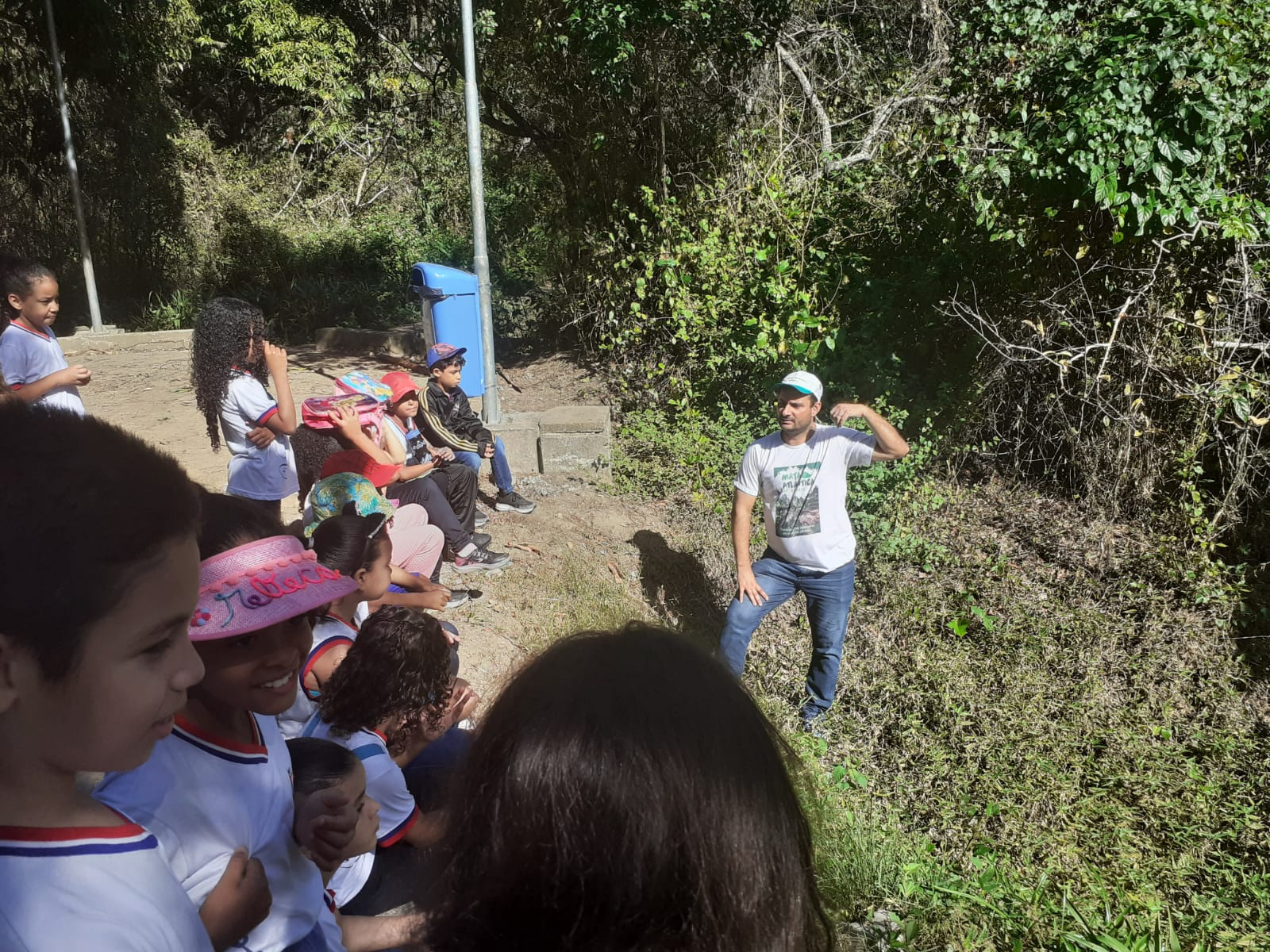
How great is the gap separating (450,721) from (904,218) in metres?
6.16

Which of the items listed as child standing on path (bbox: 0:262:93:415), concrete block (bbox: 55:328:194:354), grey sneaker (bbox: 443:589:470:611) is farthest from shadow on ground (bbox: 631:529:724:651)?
concrete block (bbox: 55:328:194:354)

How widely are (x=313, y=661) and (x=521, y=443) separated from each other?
189 inches

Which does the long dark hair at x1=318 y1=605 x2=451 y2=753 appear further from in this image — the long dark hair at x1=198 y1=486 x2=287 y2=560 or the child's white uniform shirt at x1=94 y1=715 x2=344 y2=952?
the child's white uniform shirt at x1=94 y1=715 x2=344 y2=952

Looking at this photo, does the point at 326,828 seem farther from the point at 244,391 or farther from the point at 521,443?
the point at 521,443

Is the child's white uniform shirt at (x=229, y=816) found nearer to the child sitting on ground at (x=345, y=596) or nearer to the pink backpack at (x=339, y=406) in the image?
the child sitting on ground at (x=345, y=596)

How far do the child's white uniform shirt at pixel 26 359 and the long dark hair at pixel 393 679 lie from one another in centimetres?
289

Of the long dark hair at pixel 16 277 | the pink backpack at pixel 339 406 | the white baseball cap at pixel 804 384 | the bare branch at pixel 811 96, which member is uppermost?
the bare branch at pixel 811 96

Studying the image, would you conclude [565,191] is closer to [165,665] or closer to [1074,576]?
[1074,576]

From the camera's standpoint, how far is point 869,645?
4.99 m

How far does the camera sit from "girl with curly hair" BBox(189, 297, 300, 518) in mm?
4039

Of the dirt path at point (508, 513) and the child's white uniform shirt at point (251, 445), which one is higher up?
the child's white uniform shirt at point (251, 445)

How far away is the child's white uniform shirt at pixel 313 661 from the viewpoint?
2.68 metres

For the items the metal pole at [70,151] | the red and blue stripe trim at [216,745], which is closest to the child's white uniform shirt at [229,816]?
the red and blue stripe trim at [216,745]

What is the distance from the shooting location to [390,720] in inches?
95.7
